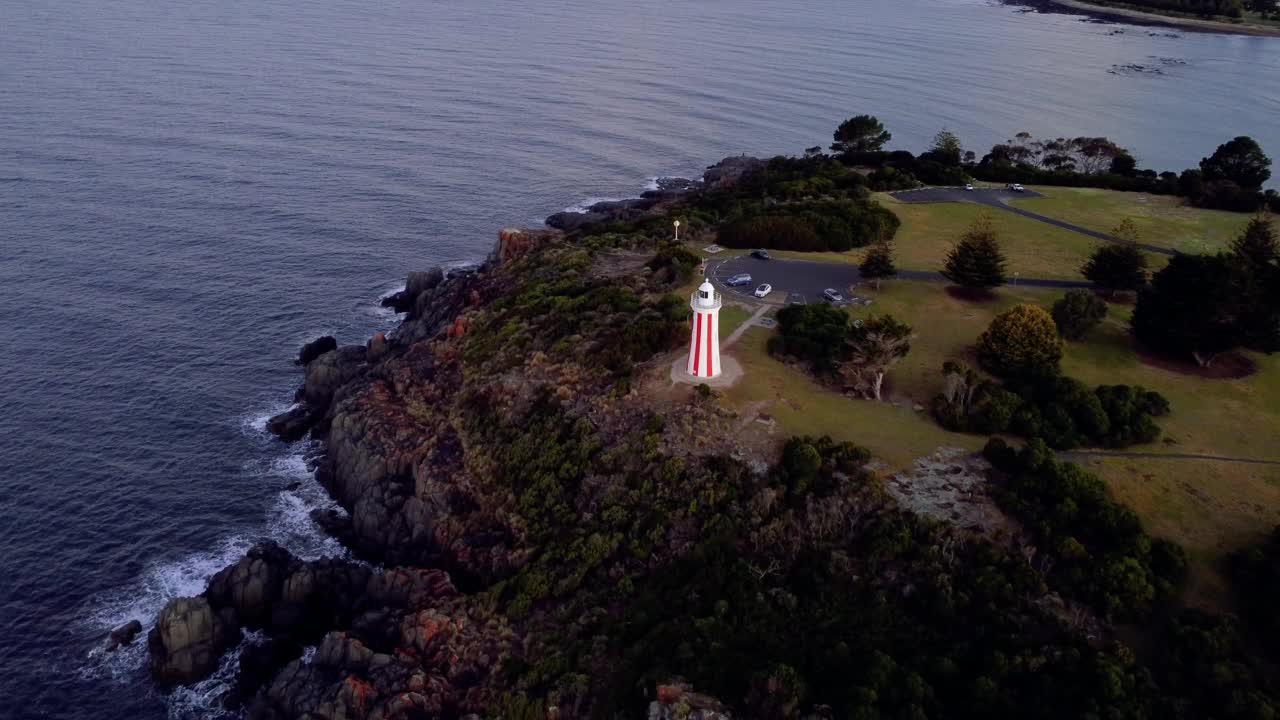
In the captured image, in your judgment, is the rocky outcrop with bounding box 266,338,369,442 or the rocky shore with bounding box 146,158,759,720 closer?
the rocky shore with bounding box 146,158,759,720

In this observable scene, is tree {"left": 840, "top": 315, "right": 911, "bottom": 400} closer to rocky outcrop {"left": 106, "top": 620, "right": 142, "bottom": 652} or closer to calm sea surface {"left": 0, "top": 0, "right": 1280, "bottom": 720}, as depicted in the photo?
calm sea surface {"left": 0, "top": 0, "right": 1280, "bottom": 720}

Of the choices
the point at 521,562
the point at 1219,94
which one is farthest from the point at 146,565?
the point at 1219,94

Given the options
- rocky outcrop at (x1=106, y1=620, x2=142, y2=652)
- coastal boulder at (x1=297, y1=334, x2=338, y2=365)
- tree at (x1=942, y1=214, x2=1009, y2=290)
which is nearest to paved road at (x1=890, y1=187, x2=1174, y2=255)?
tree at (x1=942, y1=214, x2=1009, y2=290)

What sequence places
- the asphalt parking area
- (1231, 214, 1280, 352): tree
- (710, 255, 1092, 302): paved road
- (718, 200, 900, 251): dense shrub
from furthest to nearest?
the asphalt parking area → (718, 200, 900, 251): dense shrub → (710, 255, 1092, 302): paved road → (1231, 214, 1280, 352): tree

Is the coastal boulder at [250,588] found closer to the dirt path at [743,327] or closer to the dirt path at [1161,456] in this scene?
the dirt path at [743,327]

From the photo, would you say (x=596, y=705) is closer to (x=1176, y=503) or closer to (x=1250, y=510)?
(x=1176, y=503)

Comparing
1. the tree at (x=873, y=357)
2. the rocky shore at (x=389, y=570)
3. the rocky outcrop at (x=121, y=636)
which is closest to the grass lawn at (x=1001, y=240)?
the tree at (x=873, y=357)

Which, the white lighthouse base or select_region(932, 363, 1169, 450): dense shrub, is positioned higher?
select_region(932, 363, 1169, 450): dense shrub
